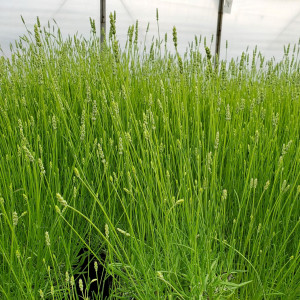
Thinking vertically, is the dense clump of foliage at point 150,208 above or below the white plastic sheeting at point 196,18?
below

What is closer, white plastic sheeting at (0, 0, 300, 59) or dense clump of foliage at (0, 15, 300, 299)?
dense clump of foliage at (0, 15, 300, 299)

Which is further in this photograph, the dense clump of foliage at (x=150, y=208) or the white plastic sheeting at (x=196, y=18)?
the white plastic sheeting at (x=196, y=18)

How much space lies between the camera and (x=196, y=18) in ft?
A: 22.0

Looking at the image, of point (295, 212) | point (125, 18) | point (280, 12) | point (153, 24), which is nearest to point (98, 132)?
point (295, 212)

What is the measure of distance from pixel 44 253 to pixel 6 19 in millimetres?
4908

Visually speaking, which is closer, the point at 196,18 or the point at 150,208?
the point at 150,208

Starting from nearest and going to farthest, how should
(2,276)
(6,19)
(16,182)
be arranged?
(2,276)
(16,182)
(6,19)

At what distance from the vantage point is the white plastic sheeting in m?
5.52

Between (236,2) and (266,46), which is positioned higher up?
(236,2)

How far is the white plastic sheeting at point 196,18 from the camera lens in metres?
5.52

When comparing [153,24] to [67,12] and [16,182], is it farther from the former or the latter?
[16,182]

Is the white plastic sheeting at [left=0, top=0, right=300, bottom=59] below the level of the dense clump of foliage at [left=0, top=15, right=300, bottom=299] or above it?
above

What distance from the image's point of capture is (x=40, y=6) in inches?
209

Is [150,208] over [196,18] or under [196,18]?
under
